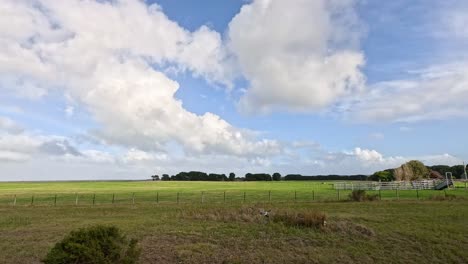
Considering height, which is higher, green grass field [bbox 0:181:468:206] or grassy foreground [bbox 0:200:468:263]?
green grass field [bbox 0:181:468:206]

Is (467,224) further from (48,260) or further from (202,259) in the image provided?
(48,260)

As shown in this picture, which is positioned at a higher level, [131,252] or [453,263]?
[131,252]

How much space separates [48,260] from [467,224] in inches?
856

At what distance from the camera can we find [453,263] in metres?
15.9

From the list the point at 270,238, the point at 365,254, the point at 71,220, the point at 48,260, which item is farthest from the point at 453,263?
the point at 71,220

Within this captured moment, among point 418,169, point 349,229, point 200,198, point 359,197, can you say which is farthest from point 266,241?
point 418,169

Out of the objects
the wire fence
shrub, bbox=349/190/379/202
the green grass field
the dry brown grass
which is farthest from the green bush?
shrub, bbox=349/190/379/202

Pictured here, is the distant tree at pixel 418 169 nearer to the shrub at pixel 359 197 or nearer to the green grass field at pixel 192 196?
the green grass field at pixel 192 196

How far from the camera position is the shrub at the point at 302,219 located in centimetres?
2005

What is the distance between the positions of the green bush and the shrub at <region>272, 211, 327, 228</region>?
10.4 m

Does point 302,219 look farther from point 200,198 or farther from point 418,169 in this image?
point 418,169

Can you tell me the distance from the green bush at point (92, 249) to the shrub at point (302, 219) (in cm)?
1042

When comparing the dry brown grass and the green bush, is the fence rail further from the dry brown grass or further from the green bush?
the green bush

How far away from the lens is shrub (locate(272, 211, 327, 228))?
2005 cm
